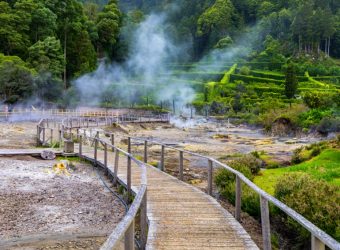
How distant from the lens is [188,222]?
7133 millimetres

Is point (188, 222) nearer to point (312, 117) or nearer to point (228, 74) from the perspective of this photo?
point (312, 117)

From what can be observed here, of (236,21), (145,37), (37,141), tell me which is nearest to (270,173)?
(37,141)

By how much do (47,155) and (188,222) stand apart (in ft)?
38.0

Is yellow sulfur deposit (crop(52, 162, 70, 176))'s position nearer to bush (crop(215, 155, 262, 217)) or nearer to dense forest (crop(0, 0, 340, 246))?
bush (crop(215, 155, 262, 217))

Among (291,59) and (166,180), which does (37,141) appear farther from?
(291,59)

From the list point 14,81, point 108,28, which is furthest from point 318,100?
point 108,28

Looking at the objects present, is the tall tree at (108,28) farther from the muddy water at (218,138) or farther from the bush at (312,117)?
the bush at (312,117)

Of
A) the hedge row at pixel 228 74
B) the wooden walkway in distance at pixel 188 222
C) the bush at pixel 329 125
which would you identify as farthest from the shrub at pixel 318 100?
the hedge row at pixel 228 74

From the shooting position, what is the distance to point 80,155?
57.3 ft

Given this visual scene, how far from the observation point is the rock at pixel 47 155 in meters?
17.5

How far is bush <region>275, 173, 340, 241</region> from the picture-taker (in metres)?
7.19

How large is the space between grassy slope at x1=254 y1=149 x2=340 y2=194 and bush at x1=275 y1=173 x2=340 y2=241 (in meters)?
1.83

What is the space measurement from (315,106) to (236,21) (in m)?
112

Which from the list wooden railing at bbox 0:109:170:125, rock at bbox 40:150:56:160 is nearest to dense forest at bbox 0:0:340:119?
wooden railing at bbox 0:109:170:125
